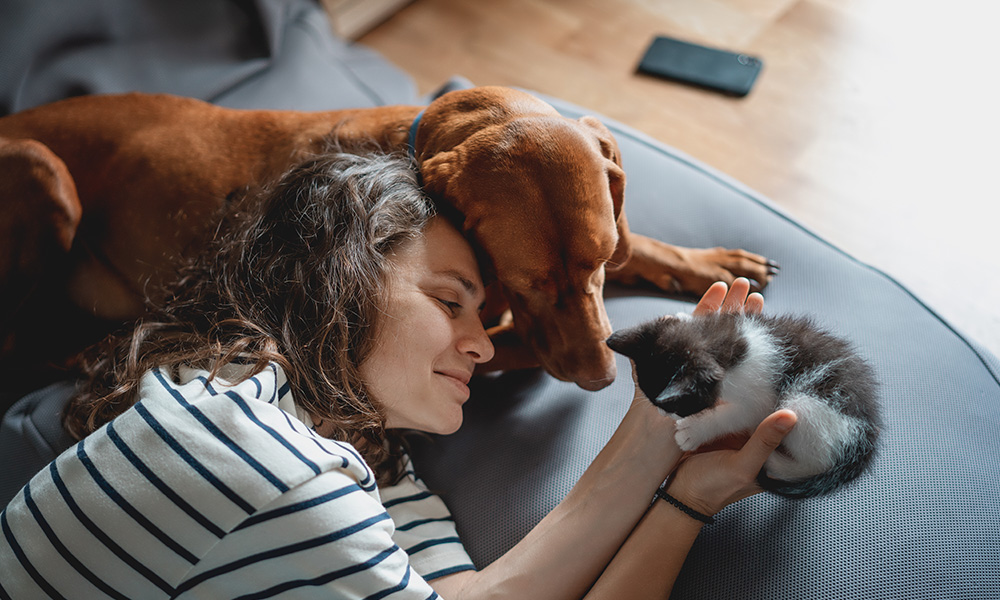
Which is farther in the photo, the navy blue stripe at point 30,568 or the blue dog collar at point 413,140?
the blue dog collar at point 413,140

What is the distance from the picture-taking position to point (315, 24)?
2.99 metres

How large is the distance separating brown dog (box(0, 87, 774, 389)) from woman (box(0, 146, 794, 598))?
15 cm

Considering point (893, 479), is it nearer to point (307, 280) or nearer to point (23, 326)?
point (307, 280)

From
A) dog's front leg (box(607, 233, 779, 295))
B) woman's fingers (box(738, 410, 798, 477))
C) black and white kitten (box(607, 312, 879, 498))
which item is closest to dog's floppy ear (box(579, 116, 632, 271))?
dog's front leg (box(607, 233, 779, 295))

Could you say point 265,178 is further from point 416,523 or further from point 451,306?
point 416,523

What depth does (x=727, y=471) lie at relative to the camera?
1.31 meters

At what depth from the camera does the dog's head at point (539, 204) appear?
1.53 m

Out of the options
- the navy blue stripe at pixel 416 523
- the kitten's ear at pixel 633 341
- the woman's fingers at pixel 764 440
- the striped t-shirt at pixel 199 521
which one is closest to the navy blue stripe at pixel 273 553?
the striped t-shirt at pixel 199 521

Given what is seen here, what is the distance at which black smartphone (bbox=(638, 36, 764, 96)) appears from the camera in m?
3.34

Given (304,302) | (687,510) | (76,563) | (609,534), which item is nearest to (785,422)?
(687,510)

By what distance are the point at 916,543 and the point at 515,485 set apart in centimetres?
81

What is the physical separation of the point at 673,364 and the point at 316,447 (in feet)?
2.17

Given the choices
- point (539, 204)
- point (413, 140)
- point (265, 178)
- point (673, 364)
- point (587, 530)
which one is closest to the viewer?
point (673, 364)

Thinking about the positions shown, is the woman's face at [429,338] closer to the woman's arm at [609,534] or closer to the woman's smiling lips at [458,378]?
the woman's smiling lips at [458,378]
